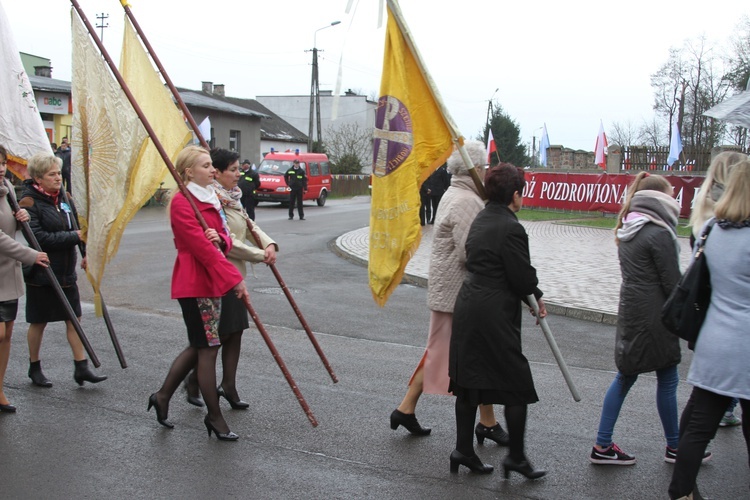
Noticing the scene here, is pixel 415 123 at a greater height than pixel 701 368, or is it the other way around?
pixel 415 123

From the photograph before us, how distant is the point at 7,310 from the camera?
5.75m

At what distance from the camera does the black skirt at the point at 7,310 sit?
5711 mm

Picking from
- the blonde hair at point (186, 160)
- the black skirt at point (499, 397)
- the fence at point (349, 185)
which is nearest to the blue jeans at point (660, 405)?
the black skirt at point (499, 397)

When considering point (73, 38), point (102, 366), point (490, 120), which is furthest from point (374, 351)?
point (490, 120)

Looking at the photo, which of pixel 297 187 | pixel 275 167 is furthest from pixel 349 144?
pixel 297 187

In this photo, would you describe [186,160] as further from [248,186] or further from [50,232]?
[248,186]

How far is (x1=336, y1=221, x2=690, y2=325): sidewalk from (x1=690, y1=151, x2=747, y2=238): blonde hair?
5015mm

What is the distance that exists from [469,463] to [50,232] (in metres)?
3.63

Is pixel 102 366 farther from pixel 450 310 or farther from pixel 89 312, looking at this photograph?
pixel 450 310

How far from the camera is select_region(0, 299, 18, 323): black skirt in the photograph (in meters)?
5.71

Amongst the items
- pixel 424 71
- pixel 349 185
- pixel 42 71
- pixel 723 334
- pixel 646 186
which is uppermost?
pixel 42 71

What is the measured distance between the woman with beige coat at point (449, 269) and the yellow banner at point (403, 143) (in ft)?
0.51

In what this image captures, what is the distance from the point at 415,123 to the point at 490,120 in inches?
2096

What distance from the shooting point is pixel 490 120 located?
56969mm
